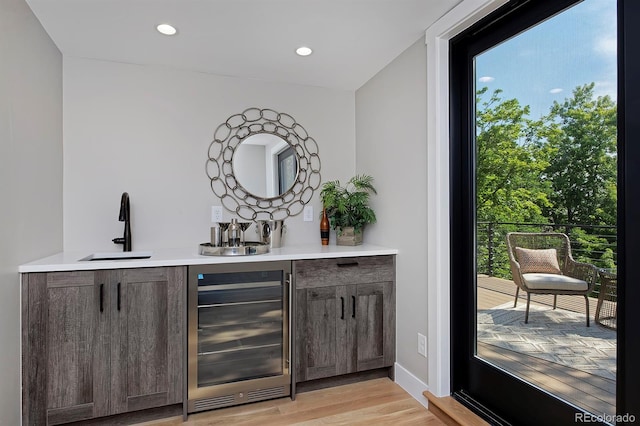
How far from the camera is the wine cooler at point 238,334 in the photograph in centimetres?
217

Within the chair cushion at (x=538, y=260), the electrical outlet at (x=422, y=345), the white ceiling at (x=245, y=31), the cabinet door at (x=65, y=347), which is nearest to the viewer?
the chair cushion at (x=538, y=260)

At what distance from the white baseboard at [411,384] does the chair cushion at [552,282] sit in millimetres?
938

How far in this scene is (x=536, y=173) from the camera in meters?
1.75

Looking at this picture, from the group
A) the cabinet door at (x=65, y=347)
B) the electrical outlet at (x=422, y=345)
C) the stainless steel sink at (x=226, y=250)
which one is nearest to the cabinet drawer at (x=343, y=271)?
the stainless steel sink at (x=226, y=250)

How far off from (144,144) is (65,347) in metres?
1.44

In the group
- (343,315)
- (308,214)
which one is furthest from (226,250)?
(308,214)

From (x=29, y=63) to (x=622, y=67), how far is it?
2762mm

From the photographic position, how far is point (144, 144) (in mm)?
2693

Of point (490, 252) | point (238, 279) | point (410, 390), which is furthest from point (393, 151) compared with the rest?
point (410, 390)

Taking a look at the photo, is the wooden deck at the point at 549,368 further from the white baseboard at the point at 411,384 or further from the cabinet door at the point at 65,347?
the cabinet door at the point at 65,347

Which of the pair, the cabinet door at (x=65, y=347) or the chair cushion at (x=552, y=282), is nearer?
the chair cushion at (x=552, y=282)

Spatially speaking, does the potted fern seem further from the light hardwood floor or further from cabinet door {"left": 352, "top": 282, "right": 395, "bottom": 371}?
the light hardwood floor

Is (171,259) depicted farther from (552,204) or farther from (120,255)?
(552,204)

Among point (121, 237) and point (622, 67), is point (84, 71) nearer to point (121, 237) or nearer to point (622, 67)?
point (121, 237)
